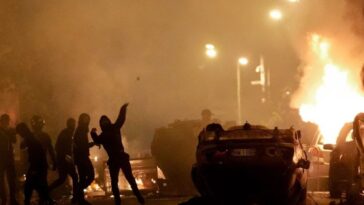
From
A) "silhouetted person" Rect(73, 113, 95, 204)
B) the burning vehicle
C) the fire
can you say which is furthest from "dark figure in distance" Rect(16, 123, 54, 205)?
the fire

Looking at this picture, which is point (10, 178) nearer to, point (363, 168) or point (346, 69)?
point (363, 168)

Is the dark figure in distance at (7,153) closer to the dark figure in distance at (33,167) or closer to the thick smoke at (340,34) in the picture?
the dark figure in distance at (33,167)

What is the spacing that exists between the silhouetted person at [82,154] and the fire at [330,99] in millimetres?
7009

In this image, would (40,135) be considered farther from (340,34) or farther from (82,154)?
(340,34)

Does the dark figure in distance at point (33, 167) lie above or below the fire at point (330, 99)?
below

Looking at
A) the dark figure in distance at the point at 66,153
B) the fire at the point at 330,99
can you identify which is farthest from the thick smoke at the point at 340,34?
the dark figure in distance at the point at 66,153

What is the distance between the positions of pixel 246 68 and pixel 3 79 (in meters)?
33.9

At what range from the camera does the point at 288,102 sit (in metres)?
43.2

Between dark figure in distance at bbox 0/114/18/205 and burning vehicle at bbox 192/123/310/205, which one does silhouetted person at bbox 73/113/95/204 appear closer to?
dark figure in distance at bbox 0/114/18/205

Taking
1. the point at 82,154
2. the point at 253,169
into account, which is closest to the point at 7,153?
the point at 82,154

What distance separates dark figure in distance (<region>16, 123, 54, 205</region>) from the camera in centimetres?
1260

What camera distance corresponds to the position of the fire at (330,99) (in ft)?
60.6

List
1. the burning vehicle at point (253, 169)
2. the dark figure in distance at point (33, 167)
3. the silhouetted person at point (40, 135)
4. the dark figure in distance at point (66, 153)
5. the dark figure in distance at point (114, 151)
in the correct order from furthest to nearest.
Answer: the silhouetted person at point (40, 135), the dark figure in distance at point (66, 153), the dark figure in distance at point (33, 167), the dark figure in distance at point (114, 151), the burning vehicle at point (253, 169)

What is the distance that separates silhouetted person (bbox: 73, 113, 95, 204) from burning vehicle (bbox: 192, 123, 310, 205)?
2.71 m
